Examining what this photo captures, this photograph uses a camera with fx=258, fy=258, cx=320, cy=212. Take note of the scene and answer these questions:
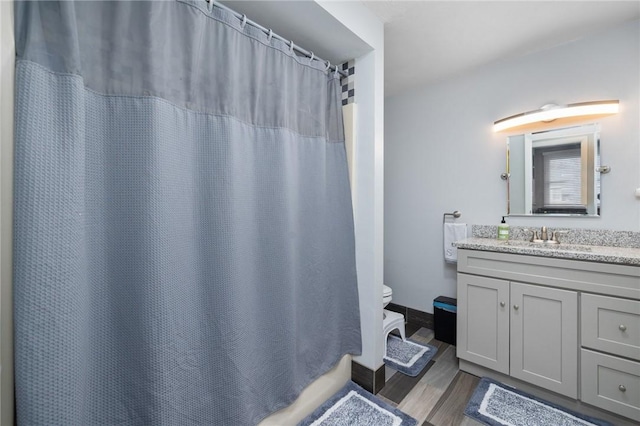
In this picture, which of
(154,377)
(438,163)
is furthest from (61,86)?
(438,163)

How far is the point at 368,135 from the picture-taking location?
5.29 ft

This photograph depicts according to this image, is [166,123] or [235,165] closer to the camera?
[166,123]

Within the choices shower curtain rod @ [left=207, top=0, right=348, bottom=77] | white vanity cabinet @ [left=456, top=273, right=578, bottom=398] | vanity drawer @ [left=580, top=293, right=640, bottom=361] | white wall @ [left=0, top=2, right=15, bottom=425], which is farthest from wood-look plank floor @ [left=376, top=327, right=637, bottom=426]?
shower curtain rod @ [left=207, top=0, right=348, bottom=77]

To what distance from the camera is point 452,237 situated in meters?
2.27

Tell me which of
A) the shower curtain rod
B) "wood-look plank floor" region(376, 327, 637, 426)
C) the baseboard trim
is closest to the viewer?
the shower curtain rod

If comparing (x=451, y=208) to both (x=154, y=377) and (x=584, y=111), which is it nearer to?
(x=584, y=111)

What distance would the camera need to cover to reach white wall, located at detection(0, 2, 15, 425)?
680 millimetres

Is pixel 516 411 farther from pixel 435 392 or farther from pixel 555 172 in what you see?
pixel 555 172

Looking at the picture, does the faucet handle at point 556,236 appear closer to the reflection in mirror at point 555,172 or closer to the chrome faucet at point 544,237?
the chrome faucet at point 544,237

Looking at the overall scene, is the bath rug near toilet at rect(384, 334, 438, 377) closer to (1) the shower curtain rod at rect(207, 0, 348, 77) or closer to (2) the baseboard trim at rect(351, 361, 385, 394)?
(2) the baseboard trim at rect(351, 361, 385, 394)

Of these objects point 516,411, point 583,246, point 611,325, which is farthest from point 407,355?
point 583,246

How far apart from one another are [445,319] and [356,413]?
115 cm

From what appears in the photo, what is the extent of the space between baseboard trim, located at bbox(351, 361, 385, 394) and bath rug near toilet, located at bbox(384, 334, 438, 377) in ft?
0.88

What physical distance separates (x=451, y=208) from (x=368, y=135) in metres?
1.24
